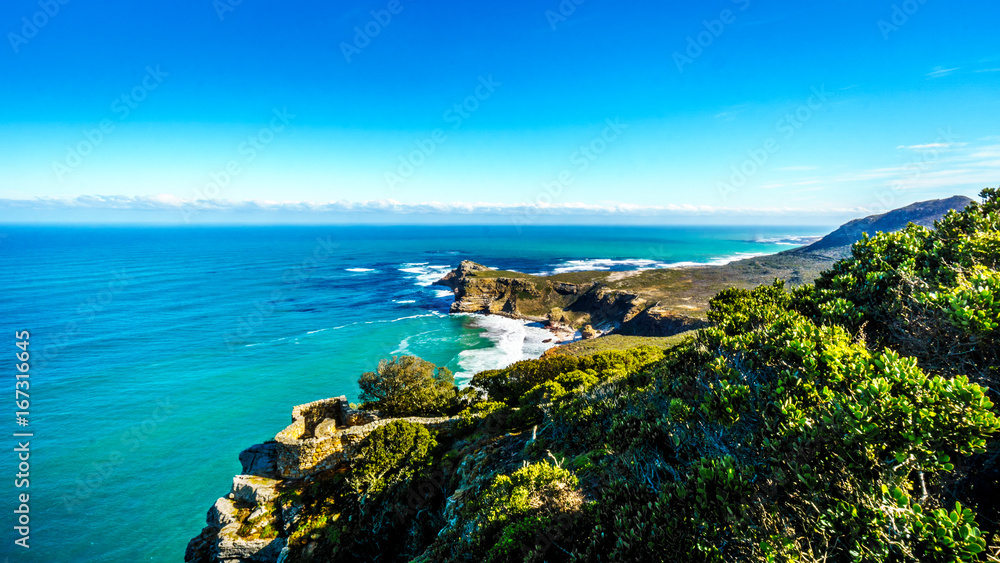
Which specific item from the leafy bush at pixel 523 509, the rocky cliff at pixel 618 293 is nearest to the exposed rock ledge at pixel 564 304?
the rocky cliff at pixel 618 293

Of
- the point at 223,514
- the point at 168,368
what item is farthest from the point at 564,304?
the point at 223,514

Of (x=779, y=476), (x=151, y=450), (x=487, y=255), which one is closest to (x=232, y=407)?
(x=151, y=450)

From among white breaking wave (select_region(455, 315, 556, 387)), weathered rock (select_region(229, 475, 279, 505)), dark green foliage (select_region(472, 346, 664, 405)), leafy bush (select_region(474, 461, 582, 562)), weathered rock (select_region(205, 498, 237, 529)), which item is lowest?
white breaking wave (select_region(455, 315, 556, 387))

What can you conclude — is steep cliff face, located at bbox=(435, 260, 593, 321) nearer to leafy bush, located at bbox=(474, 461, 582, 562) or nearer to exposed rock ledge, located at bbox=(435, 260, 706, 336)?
exposed rock ledge, located at bbox=(435, 260, 706, 336)

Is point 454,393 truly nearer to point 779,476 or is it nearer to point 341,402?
point 341,402

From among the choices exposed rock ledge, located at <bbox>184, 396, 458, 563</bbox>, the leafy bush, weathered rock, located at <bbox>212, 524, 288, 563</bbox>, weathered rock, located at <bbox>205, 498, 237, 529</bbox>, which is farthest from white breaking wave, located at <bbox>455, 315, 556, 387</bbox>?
the leafy bush

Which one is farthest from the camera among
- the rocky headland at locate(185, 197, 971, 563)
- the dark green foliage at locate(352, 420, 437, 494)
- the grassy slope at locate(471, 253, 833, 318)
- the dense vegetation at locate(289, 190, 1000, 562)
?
the grassy slope at locate(471, 253, 833, 318)

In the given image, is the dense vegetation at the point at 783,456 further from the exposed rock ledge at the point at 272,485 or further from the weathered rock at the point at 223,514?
the weathered rock at the point at 223,514
